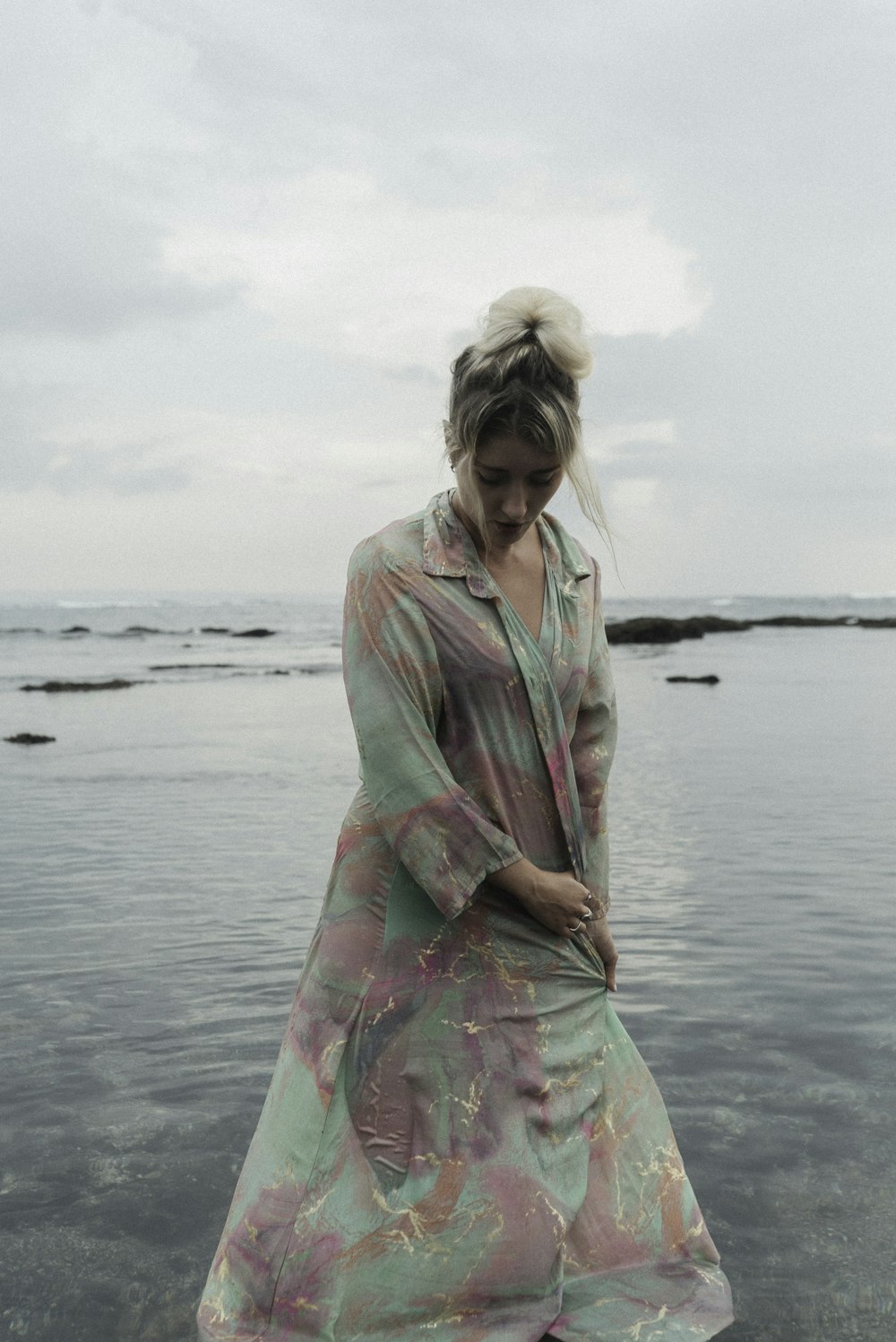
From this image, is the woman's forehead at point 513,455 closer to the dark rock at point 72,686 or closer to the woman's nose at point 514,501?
the woman's nose at point 514,501

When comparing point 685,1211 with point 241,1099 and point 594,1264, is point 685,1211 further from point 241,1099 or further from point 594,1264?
point 241,1099

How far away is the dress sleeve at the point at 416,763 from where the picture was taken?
268 centimetres

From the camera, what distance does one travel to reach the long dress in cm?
265

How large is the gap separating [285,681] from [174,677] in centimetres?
291

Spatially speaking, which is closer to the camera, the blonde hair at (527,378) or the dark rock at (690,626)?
the blonde hair at (527,378)

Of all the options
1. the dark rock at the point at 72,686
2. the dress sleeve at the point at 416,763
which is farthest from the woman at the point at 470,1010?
the dark rock at the point at 72,686

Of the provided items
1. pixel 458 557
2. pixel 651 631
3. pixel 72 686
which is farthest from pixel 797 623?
pixel 458 557

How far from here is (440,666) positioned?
272cm

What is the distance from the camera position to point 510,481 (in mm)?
2680

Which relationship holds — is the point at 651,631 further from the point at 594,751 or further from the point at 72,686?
the point at 594,751

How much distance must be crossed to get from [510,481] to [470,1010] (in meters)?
1.12

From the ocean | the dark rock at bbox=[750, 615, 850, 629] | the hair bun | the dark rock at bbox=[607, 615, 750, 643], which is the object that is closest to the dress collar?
the hair bun

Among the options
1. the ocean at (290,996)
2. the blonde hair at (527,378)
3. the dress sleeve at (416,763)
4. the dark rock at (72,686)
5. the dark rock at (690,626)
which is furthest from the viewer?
the dark rock at (690,626)

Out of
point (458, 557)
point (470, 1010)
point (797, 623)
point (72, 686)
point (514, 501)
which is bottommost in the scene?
point (72, 686)
